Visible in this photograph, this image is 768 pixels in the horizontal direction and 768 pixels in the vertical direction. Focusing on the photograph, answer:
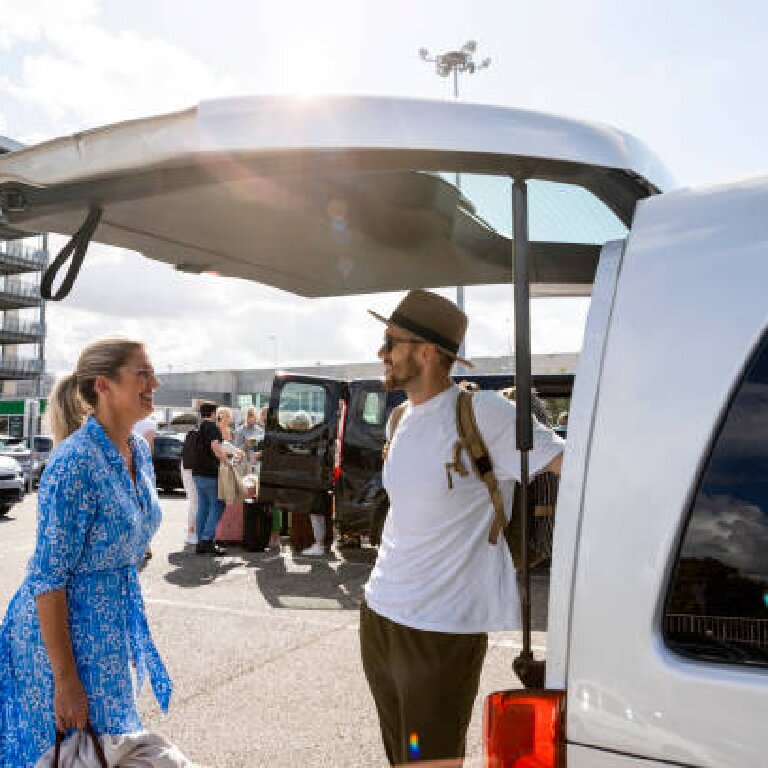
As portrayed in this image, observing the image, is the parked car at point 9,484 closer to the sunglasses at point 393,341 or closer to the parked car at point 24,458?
the parked car at point 24,458

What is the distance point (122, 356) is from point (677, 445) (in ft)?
5.57

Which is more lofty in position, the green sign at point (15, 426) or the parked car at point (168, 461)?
the parked car at point (168, 461)

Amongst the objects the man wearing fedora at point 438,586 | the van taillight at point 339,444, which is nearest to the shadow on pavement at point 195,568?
the van taillight at point 339,444

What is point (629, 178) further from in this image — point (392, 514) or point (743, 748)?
point (392, 514)

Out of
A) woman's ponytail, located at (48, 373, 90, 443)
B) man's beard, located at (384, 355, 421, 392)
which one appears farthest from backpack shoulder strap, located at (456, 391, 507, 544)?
woman's ponytail, located at (48, 373, 90, 443)

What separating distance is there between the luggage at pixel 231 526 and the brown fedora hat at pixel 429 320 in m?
7.62

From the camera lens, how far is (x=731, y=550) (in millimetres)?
1142

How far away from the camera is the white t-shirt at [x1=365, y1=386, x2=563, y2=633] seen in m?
2.11

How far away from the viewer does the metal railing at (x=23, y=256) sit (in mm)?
55141

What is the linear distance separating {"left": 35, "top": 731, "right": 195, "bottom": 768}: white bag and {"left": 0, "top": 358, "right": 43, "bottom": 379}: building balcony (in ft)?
206

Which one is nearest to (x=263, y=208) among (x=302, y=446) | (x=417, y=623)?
(x=417, y=623)

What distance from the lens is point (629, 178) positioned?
4.95 ft

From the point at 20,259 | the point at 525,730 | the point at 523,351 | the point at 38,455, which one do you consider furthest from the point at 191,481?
the point at 20,259

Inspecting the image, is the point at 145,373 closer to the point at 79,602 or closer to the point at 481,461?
the point at 79,602
